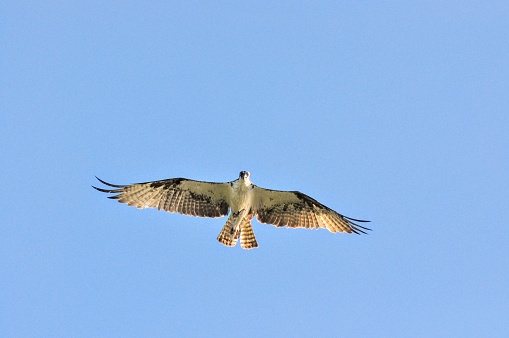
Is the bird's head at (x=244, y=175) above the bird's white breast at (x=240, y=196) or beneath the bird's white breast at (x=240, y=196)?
above

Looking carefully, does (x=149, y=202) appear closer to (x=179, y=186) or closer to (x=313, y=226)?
(x=179, y=186)

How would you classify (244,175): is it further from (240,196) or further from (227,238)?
(227,238)

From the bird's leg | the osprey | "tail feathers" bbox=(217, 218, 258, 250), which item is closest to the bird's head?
the osprey

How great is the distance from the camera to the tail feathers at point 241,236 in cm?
2612

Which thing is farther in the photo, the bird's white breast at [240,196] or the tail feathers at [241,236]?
the tail feathers at [241,236]

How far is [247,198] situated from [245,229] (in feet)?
3.40

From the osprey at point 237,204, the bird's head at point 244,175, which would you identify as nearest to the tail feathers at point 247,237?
the osprey at point 237,204

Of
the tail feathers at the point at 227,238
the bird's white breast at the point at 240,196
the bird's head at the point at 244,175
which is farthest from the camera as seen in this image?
the tail feathers at the point at 227,238

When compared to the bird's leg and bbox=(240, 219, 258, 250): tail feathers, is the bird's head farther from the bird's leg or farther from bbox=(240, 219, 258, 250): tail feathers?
bbox=(240, 219, 258, 250): tail feathers

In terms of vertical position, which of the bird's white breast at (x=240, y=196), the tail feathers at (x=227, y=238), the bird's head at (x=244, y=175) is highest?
the bird's head at (x=244, y=175)

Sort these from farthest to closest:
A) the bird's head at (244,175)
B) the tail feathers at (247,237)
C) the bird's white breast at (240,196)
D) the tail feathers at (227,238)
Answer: the tail feathers at (247,237) < the tail feathers at (227,238) < the bird's white breast at (240,196) < the bird's head at (244,175)

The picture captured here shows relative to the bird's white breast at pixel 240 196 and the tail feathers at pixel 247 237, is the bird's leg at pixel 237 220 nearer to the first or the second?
the bird's white breast at pixel 240 196

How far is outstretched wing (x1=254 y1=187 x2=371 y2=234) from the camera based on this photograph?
1028 inches

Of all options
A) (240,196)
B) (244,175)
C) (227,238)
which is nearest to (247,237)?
(227,238)
